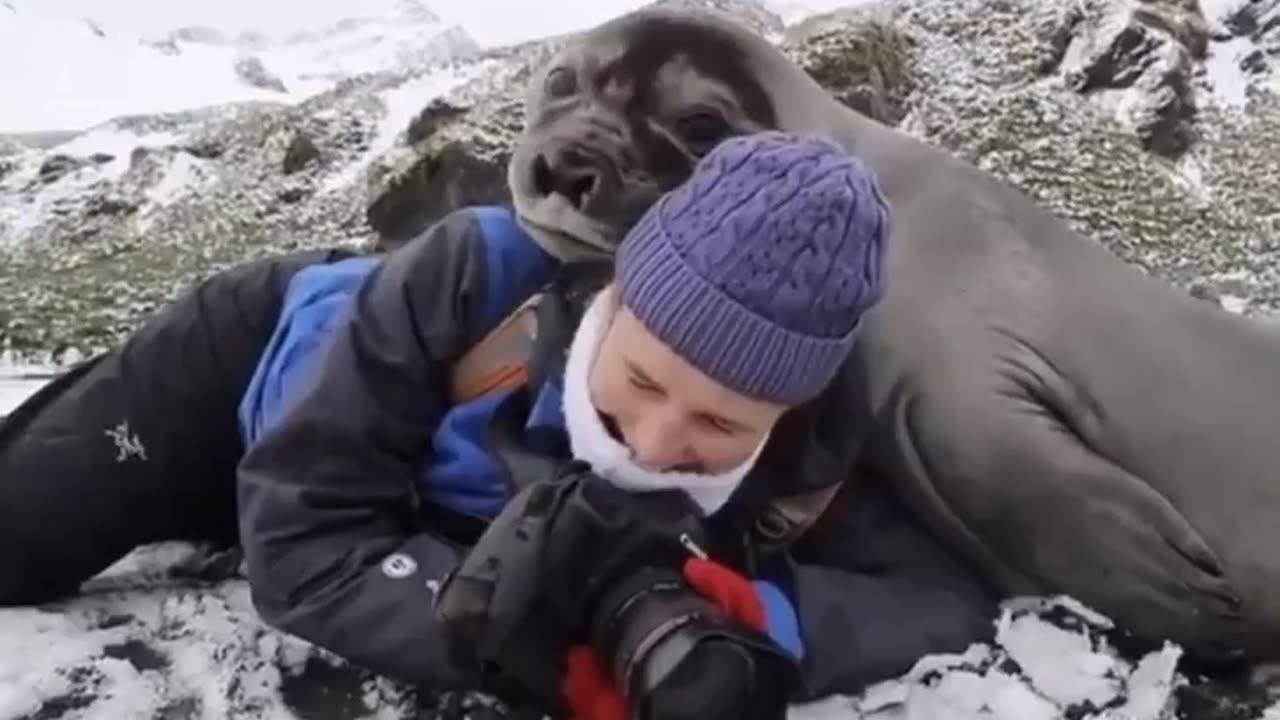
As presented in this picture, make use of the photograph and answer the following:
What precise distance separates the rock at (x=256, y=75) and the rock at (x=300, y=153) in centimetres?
1555

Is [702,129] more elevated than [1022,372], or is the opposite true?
[702,129]

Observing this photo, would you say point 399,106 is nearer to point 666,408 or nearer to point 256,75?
point 666,408

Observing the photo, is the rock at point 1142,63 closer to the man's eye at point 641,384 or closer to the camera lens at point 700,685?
the man's eye at point 641,384

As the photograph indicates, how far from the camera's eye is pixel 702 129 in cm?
321

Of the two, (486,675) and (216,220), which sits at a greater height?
(486,675)

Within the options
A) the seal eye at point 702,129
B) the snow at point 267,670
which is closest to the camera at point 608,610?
the snow at point 267,670

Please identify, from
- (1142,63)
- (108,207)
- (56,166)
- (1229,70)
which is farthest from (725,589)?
(56,166)

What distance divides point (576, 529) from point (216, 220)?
34.9ft

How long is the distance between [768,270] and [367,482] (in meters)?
0.69

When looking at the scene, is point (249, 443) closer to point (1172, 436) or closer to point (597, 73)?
point (597, 73)

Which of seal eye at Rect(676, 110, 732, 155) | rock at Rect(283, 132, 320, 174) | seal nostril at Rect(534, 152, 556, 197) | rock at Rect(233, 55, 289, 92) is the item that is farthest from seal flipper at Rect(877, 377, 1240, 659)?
rock at Rect(233, 55, 289, 92)

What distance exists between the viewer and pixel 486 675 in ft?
8.27

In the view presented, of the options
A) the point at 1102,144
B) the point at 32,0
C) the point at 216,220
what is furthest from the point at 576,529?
the point at 32,0

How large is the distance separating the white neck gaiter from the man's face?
1cm
